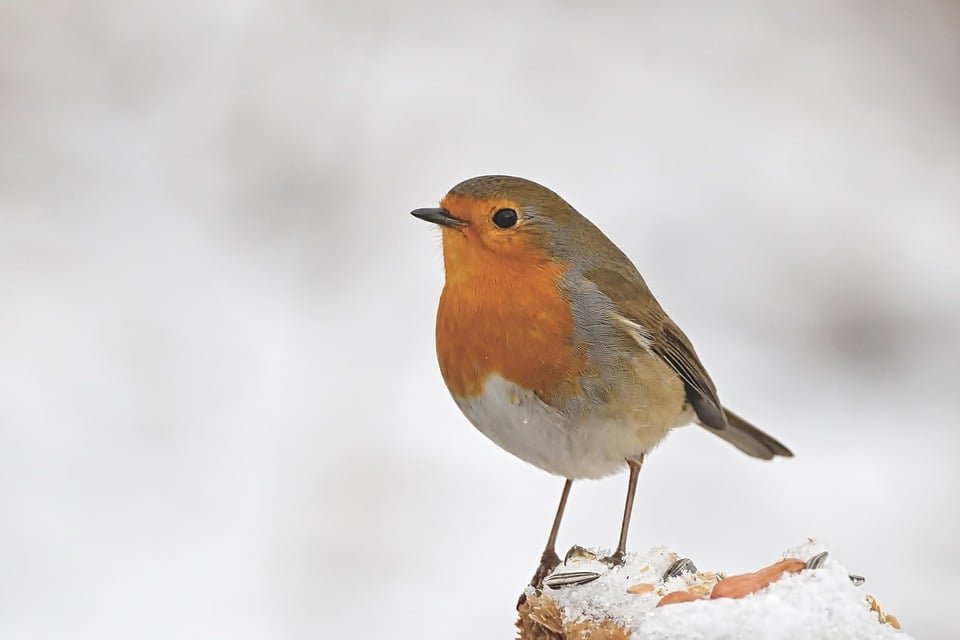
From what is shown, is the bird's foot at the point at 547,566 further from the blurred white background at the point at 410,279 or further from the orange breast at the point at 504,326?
the blurred white background at the point at 410,279

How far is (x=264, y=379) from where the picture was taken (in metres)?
5.57

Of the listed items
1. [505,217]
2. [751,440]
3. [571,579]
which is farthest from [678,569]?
[751,440]

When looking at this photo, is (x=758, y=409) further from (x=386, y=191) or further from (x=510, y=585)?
(x=386, y=191)

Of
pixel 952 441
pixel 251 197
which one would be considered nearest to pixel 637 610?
pixel 952 441

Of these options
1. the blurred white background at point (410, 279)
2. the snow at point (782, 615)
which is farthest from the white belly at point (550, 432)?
the blurred white background at point (410, 279)

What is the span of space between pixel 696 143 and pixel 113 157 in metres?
3.05

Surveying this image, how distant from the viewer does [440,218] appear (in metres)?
2.73

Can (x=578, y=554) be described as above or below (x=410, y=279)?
below

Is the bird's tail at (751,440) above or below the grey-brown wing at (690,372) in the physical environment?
above

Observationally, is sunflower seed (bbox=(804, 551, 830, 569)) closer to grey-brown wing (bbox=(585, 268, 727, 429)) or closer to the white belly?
the white belly

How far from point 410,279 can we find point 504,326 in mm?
3249

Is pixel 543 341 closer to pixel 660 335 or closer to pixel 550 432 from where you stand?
pixel 550 432

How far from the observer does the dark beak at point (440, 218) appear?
8.90 ft

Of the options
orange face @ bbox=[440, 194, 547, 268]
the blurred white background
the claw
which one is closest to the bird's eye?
orange face @ bbox=[440, 194, 547, 268]
